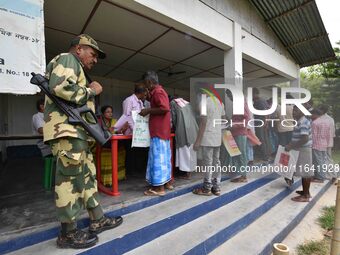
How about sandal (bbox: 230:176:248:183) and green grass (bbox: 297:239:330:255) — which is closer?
green grass (bbox: 297:239:330:255)

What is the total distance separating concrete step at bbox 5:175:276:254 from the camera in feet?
6.17

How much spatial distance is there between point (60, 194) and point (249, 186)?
121 inches

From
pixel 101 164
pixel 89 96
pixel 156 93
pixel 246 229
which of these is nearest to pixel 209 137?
pixel 156 93

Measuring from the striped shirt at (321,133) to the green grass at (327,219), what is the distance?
4.60ft

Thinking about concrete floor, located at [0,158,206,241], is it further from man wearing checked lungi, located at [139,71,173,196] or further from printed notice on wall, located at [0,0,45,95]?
printed notice on wall, located at [0,0,45,95]

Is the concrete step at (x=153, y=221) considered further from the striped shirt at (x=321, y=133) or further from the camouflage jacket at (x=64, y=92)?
the striped shirt at (x=321, y=133)

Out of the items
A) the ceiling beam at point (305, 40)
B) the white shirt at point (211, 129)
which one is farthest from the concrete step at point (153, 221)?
the ceiling beam at point (305, 40)

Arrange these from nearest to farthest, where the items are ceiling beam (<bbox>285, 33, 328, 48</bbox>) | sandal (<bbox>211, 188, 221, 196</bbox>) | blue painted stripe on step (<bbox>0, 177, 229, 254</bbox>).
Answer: blue painted stripe on step (<bbox>0, 177, 229, 254</bbox>) < sandal (<bbox>211, 188, 221, 196</bbox>) < ceiling beam (<bbox>285, 33, 328, 48</bbox>)

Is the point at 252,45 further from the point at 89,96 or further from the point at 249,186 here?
the point at 89,96

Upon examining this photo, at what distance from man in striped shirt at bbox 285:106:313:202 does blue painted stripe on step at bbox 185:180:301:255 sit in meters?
0.47

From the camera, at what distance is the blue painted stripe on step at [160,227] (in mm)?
1914

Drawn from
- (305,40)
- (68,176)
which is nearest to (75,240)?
(68,176)

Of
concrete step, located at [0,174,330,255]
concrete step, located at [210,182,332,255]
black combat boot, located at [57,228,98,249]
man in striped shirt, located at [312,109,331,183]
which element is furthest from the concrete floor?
man in striped shirt, located at [312,109,331,183]

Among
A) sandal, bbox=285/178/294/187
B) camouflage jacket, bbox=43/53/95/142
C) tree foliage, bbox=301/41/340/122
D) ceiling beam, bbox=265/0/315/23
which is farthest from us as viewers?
tree foliage, bbox=301/41/340/122
